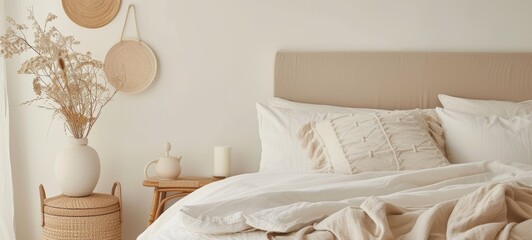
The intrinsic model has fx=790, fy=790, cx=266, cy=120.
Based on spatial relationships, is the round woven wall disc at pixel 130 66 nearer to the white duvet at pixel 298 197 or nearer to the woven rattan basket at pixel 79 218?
the woven rattan basket at pixel 79 218

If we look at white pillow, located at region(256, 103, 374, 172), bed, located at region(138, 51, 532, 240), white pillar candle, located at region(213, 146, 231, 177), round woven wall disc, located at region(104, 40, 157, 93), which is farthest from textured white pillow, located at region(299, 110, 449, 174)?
round woven wall disc, located at region(104, 40, 157, 93)

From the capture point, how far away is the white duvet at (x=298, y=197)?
2479 millimetres

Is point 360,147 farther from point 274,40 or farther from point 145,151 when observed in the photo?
point 145,151

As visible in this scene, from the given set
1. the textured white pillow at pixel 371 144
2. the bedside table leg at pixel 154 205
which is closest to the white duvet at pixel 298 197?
the textured white pillow at pixel 371 144

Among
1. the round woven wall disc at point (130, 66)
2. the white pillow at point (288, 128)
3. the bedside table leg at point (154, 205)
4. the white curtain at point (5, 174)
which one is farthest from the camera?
the round woven wall disc at point (130, 66)

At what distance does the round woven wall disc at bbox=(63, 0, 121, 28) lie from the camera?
4.45 m

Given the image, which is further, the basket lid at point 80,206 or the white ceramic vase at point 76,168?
the white ceramic vase at point 76,168

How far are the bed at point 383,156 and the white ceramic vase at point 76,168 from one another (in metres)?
0.78

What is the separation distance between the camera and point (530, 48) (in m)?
4.35

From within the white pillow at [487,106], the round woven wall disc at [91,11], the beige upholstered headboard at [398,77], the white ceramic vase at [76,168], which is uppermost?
the round woven wall disc at [91,11]

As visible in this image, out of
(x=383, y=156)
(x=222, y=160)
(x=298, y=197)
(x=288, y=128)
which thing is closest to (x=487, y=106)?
(x=383, y=156)

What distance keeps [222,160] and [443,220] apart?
2.11 m

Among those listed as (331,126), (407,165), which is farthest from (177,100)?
(407,165)

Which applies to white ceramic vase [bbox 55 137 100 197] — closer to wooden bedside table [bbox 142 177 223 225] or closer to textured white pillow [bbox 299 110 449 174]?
wooden bedside table [bbox 142 177 223 225]
